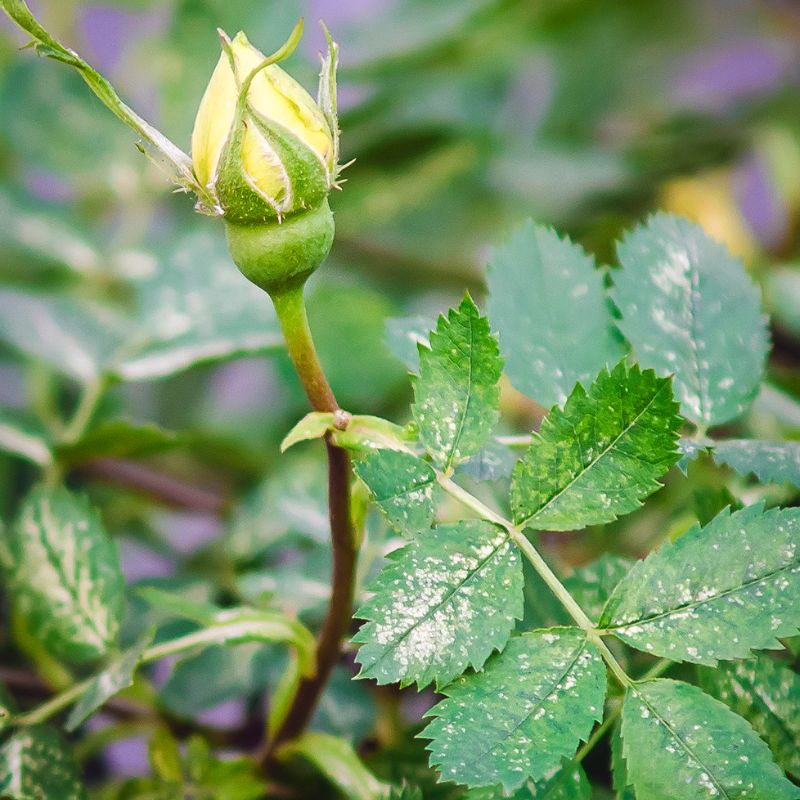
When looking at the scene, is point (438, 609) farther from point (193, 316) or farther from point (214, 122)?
point (193, 316)

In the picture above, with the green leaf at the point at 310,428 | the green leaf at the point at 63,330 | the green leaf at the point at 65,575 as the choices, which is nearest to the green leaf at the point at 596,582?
the green leaf at the point at 310,428

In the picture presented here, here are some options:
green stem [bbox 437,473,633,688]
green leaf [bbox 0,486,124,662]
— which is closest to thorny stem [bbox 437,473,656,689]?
green stem [bbox 437,473,633,688]

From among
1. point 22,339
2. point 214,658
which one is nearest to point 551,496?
point 214,658

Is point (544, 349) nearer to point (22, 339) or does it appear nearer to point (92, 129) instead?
point (22, 339)

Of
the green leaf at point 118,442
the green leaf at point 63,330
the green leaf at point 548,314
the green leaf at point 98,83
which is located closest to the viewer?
the green leaf at point 98,83

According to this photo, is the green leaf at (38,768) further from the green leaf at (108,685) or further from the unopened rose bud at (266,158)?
the unopened rose bud at (266,158)

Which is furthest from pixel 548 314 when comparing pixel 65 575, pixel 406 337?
pixel 65 575
